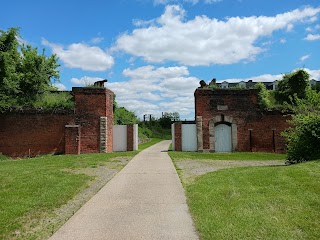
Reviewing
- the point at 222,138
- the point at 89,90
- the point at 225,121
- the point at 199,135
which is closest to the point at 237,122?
the point at 225,121

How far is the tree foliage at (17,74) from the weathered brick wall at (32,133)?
3.88 feet

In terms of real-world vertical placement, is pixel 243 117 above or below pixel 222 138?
above

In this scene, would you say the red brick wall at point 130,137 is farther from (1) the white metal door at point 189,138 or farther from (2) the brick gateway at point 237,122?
(1) the white metal door at point 189,138

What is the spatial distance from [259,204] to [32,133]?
56.7 feet

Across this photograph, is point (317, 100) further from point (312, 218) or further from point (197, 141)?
point (197, 141)

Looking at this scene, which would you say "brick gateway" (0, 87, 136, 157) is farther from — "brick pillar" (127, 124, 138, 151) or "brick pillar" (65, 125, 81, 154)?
"brick pillar" (127, 124, 138, 151)

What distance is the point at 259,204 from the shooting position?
664 cm

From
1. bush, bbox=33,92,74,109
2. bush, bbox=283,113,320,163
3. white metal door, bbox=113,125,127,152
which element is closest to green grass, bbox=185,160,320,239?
bush, bbox=283,113,320,163

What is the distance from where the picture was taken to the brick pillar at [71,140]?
20531 mm

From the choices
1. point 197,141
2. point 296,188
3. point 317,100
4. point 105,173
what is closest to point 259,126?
point 197,141

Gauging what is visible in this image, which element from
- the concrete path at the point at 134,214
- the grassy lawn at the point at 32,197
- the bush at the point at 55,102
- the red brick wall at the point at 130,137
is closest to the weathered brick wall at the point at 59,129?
the bush at the point at 55,102

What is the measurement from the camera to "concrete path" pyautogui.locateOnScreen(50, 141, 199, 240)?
512 centimetres

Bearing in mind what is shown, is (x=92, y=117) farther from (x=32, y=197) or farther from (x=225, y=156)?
(x=32, y=197)

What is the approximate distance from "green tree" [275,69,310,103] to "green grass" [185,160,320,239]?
48.8 ft
